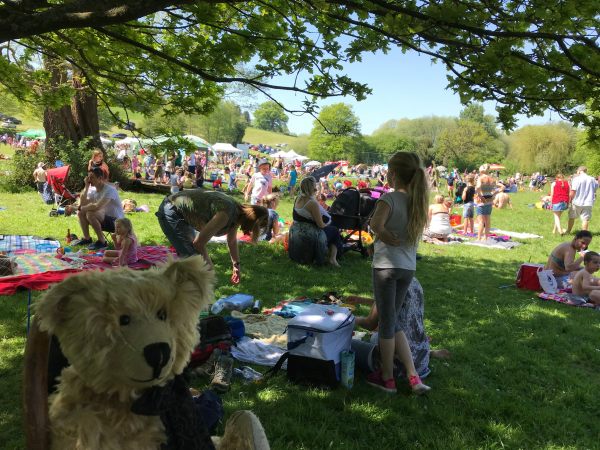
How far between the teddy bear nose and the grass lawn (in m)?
1.70

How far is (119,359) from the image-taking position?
1611 mm

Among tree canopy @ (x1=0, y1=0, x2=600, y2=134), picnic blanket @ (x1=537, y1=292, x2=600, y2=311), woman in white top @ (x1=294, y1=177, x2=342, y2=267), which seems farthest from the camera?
woman in white top @ (x1=294, y1=177, x2=342, y2=267)

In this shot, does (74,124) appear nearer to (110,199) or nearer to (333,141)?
(110,199)

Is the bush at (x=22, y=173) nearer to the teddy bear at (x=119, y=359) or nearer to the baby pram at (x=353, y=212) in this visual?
the baby pram at (x=353, y=212)

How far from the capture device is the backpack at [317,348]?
3830 mm

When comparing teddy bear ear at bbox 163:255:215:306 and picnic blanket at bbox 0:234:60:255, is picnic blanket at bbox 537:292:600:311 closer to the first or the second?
teddy bear ear at bbox 163:255:215:306

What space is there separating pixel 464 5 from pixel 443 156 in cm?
7947

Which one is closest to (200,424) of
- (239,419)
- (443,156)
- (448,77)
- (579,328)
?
(239,419)

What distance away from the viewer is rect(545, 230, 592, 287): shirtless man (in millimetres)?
7641

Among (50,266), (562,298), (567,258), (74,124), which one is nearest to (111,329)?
(50,266)

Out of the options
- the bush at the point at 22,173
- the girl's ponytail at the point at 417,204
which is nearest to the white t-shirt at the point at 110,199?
the girl's ponytail at the point at 417,204

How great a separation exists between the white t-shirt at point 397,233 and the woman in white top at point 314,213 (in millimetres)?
4431

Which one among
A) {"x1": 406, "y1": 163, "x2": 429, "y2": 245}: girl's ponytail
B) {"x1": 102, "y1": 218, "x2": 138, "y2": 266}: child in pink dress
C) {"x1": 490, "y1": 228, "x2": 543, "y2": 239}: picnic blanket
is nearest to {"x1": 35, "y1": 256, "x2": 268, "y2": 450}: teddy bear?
{"x1": 406, "y1": 163, "x2": 429, "y2": 245}: girl's ponytail

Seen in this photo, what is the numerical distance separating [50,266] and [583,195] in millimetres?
13467
